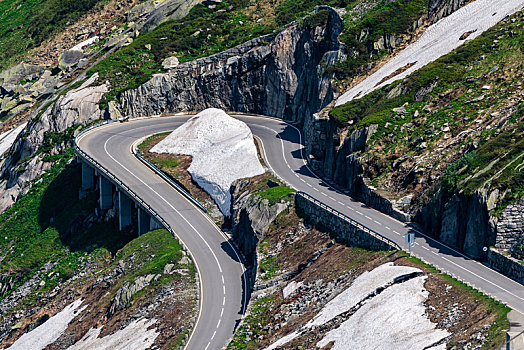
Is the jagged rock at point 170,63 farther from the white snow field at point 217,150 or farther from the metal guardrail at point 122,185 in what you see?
the white snow field at point 217,150

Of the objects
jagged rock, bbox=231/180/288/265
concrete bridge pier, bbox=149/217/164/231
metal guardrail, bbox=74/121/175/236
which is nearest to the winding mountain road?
metal guardrail, bbox=74/121/175/236

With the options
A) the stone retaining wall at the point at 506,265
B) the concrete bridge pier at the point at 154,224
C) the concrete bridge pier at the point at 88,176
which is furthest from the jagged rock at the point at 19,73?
the stone retaining wall at the point at 506,265

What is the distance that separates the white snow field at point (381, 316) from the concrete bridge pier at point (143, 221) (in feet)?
101

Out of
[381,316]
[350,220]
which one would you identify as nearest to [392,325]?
[381,316]

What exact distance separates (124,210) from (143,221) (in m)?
4.36

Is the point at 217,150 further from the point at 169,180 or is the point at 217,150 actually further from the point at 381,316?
the point at 381,316

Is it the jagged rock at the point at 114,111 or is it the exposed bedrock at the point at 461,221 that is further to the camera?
the jagged rock at the point at 114,111

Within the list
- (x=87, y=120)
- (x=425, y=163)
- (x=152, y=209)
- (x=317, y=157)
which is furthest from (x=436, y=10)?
(x=87, y=120)

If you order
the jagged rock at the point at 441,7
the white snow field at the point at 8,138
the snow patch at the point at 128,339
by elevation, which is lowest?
the snow patch at the point at 128,339

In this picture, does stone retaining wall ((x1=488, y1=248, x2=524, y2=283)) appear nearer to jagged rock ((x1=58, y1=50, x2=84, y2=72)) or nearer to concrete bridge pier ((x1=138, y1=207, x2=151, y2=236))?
concrete bridge pier ((x1=138, y1=207, x2=151, y2=236))

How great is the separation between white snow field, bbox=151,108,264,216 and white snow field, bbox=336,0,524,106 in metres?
10.6

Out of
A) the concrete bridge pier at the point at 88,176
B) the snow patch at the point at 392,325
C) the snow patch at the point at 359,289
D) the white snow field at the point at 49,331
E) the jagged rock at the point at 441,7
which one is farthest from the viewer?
the concrete bridge pier at the point at 88,176

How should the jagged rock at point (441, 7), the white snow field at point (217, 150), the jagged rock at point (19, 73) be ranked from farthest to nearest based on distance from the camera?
the jagged rock at point (19, 73), the jagged rock at point (441, 7), the white snow field at point (217, 150)

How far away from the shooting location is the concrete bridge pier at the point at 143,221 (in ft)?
229
